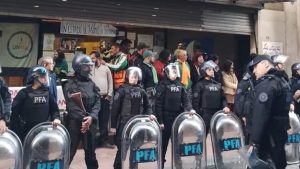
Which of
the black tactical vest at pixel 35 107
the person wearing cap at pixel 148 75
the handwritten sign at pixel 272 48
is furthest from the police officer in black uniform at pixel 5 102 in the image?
the handwritten sign at pixel 272 48

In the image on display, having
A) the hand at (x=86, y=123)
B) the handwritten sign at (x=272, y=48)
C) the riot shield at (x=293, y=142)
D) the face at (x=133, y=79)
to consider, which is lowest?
the riot shield at (x=293, y=142)

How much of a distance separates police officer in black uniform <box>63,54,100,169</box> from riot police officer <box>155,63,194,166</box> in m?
1.23

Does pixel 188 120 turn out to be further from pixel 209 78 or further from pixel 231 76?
pixel 231 76

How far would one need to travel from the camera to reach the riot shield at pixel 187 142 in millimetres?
6715

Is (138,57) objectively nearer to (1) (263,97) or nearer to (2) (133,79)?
(2) (133,79)

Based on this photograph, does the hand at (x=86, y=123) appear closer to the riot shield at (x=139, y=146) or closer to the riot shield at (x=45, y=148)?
the riot shield at (x=139, y=146)

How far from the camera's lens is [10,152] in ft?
16.8

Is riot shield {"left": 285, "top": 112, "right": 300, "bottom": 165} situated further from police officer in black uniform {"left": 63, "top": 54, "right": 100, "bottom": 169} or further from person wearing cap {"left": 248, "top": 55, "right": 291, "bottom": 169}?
police officer in black uniform {"left": 63, "top": 54, "right": 100, "bottom": 169}

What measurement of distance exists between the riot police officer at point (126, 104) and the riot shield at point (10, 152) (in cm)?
182

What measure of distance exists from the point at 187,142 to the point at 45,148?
7.35 ft

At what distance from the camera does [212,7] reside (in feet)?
41.0

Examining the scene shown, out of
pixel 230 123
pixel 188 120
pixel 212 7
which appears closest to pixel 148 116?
pixel 188 120

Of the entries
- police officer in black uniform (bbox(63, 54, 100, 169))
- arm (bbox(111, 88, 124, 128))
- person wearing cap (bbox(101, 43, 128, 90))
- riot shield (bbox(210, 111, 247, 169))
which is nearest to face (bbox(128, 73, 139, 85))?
arm (bbox(111, 88, 124, 128))

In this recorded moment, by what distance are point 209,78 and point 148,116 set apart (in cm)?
201
